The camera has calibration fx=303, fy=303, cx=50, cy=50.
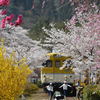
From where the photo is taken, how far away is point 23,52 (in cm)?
2495

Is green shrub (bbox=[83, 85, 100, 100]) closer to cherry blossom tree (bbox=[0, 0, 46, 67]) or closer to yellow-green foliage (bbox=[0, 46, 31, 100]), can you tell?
yellow-green foliage (bbox=[0, 46, 31, 100])

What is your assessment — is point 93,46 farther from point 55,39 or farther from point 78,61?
point 55,39

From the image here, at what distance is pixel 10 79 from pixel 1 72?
0.33 meters

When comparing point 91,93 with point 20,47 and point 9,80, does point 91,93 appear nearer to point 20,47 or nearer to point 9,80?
point 9,80

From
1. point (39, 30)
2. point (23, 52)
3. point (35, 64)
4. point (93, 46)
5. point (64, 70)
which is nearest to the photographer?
point (93, 46)

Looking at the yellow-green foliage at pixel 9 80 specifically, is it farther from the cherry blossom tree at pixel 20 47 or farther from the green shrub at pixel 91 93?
the cherry blossom tree at pixel 20 47

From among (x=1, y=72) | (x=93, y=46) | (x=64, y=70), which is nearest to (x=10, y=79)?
(x=1, y=72)

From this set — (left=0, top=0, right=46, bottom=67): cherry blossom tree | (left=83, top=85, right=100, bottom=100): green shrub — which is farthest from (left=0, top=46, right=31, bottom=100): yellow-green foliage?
(left=0, top=0, right=46, bottom=67): cherry blossom tree

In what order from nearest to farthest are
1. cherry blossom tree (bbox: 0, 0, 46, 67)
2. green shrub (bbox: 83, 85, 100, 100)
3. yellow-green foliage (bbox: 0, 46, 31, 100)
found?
1. yellow-green foliage (bbox: 0, 46, 31, 100)
2. green shrub (bbox: 83, 85, 100, 100)
3. cherry blossom tree (bbox: 0, 0, 46, 67)

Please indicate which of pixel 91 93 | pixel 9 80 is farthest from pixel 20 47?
pixel 9 80

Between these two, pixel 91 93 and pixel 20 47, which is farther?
pixel 20 47

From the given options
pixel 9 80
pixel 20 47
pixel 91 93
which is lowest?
pixel 91 93

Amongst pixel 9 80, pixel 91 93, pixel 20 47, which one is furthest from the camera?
pixel 20 47

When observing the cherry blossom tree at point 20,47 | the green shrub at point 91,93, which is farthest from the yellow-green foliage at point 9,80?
the cherry blossom tree at point 20,47
